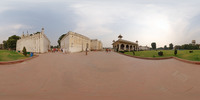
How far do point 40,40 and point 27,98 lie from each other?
23.1 metres

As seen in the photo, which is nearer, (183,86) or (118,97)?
(118,97)

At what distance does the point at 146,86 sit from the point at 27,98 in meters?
4.57

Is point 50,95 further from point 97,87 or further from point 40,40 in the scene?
point 40,40

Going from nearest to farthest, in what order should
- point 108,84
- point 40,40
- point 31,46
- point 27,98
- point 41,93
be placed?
point 27,98
point 41,93
point 108,84
point 40,40
point 31,46

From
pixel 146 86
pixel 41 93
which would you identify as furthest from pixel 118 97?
pixel 41 93

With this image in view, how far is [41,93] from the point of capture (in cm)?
297

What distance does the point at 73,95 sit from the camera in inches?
113

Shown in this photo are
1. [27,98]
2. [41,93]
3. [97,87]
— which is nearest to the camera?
[27,98]

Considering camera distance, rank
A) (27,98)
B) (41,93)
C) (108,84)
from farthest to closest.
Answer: (108,84), (41,93), (27,98)

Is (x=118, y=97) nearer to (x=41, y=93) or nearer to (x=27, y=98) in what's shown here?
(x=41, y=93)

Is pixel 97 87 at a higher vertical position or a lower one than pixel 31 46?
lower

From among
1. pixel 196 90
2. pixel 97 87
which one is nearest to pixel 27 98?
pixel 97 87

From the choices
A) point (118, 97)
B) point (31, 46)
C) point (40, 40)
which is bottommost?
point (118, 97)

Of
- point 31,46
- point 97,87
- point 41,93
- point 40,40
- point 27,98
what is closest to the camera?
point 27,98
